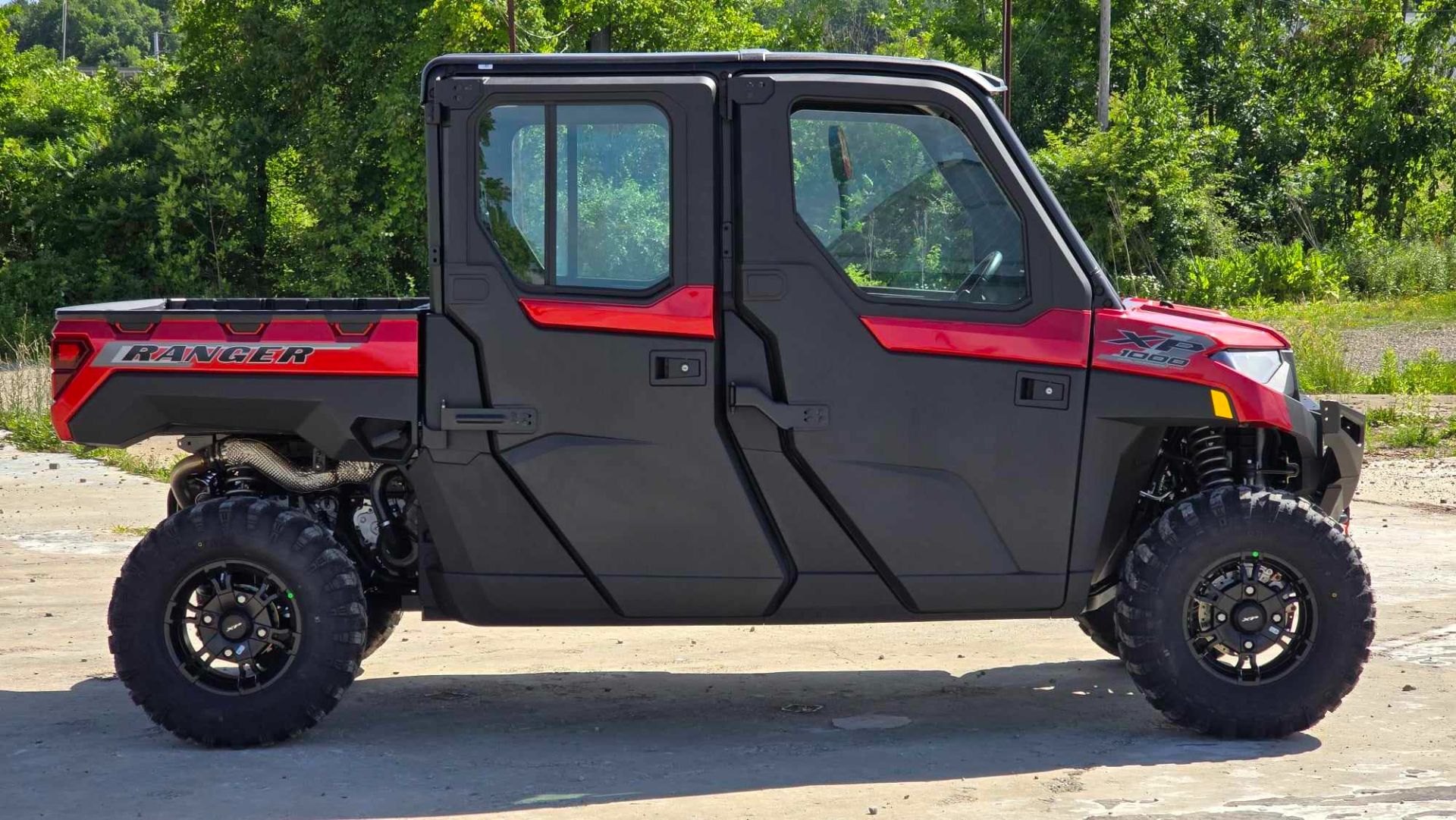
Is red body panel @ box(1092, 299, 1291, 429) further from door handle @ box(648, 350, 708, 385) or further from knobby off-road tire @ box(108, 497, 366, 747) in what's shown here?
knobby off-road tire @ box(108, 497, 366, 747)

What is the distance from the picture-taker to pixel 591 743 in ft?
17.5

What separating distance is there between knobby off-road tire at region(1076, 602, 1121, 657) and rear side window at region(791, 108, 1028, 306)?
5.73 ft

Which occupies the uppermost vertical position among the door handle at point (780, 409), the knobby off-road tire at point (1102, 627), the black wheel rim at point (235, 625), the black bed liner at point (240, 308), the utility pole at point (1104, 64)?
the utility pole at point (1104, 64)

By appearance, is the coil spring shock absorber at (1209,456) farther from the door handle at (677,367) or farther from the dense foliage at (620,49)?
the dense foliage at (620,49)

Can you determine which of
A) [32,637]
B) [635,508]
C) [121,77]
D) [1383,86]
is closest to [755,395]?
[635,508]

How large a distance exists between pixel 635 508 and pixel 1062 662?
2353 millimetres

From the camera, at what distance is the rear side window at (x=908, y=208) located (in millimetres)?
5004

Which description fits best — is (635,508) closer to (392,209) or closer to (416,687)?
(416,687)

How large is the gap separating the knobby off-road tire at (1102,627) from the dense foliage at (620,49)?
18764mm

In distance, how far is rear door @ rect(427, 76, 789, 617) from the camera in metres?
4.96

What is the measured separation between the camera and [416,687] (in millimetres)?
6180

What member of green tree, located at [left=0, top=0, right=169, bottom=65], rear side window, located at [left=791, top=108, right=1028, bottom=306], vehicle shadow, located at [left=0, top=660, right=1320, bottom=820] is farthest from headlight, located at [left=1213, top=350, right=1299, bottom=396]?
green tree, located at [left=0, top=0, right=169, bottom=65]

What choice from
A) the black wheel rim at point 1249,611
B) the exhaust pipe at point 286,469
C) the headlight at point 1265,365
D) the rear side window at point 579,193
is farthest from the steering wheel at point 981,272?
the exhaust pipe at point 286,469

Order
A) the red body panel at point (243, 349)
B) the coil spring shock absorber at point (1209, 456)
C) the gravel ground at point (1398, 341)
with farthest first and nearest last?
the gravel ground at point (1398, 341) → the coil spring shock absorber at point (1209, 456) → the red body panel at point (243, 349)
